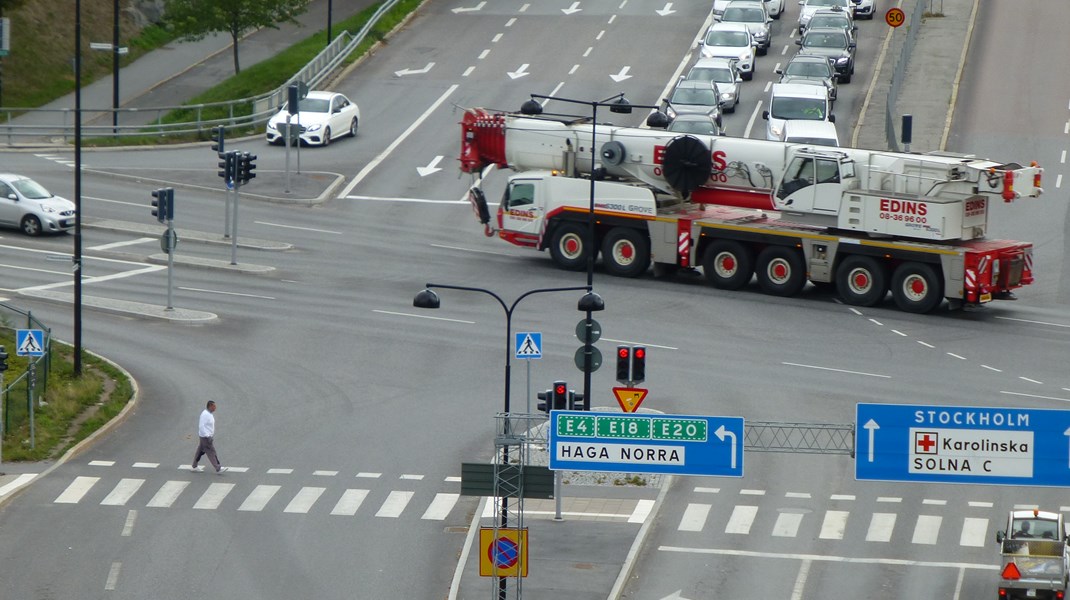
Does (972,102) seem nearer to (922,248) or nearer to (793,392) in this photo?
(922,248)

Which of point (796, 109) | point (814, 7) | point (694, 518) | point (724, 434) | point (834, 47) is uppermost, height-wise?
point (814, 7)

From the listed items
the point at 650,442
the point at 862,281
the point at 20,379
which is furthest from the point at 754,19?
the point at 650,442

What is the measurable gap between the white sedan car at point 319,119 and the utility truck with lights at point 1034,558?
125ft

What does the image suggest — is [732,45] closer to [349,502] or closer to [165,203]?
[165,203]

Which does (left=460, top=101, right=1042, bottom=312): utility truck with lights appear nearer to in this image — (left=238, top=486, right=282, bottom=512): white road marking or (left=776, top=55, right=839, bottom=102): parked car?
(left=238, top=486, right=282, bottom=512): white road marking

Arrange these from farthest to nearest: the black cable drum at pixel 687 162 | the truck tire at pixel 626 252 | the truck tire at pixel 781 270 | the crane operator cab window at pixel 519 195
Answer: the crane operator cab window at pixel 519 195
the truck tire at pixel 626 252
the black cable drum at pixel 687 162
the truck tire at pixel 781 270

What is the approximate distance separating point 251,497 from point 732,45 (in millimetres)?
39749

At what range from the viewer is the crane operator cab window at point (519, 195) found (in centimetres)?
Answer: 4647

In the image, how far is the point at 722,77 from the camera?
6072 cm

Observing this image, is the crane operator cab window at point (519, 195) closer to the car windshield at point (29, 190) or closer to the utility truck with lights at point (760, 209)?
the utility truck with lights at point (760, 209)

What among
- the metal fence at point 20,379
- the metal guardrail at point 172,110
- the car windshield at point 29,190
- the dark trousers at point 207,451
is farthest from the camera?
the metal guardrail at point 172,110

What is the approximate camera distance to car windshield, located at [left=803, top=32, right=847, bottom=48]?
64625mm

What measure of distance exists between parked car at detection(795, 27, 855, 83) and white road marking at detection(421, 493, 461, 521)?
37485 millimetres

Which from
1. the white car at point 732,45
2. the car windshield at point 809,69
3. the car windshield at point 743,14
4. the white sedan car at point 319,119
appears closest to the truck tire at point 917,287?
the car windshield at point 809,69
